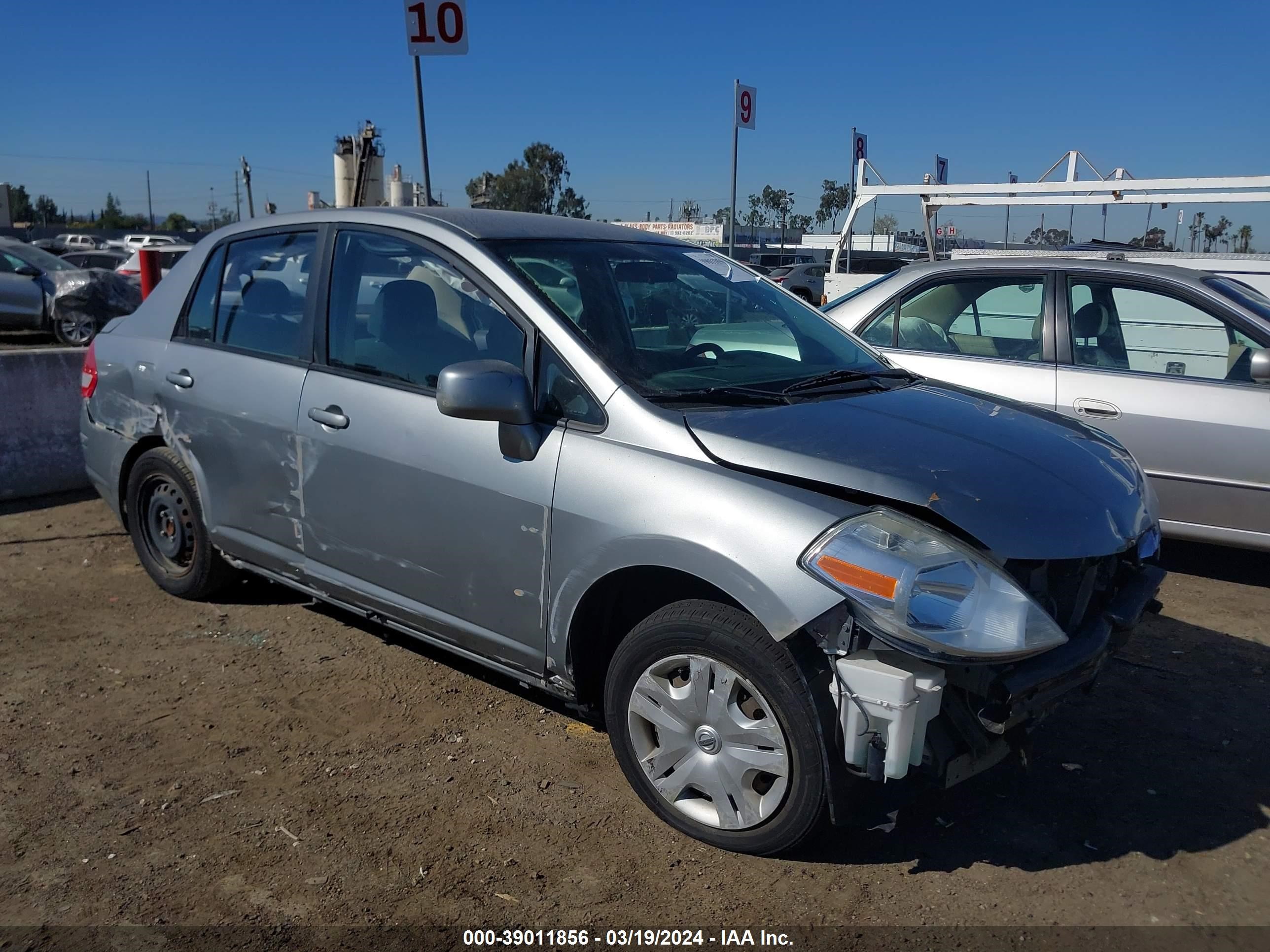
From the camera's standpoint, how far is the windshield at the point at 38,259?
15.0 m

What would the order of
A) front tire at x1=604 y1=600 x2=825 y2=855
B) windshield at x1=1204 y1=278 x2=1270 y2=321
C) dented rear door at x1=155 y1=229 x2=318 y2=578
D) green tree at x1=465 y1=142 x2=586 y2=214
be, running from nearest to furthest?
front tire at x1=604 y1=600 x2=825 y2=855 < dented rear door at x1=155 y1=229 x2=318 y2=578 < windshield at x1=1204 y1=278 x2=1270 y2=321 < green tree at x1=465 y1=142 x2=586 y2=214

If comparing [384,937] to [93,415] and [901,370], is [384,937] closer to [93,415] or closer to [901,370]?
[901,370]

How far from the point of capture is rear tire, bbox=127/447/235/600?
4539 millimetres

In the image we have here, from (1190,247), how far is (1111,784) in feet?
39.2

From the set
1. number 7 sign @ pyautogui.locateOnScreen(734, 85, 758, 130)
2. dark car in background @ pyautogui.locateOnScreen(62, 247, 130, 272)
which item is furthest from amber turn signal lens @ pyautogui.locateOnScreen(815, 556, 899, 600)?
dark car in background @ pyautogui.locateOnScreen(62, 247, 130, 272)

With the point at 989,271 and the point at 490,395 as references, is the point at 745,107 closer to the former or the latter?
the point at 989,271

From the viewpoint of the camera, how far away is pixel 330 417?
3676 mm

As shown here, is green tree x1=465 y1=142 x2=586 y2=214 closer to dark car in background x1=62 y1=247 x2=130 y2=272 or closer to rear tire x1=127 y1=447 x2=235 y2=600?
dark car in background x1=62 y1=247 x2=130 y2=272

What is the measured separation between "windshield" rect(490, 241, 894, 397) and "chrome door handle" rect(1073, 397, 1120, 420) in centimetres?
190

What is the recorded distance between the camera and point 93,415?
4.99m

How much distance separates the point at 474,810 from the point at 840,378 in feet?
6.24

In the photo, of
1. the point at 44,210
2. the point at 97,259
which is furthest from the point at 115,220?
the point at 97,259

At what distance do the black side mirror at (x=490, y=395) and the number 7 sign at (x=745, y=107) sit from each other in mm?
8493

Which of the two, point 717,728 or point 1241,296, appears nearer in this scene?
point 717,728
